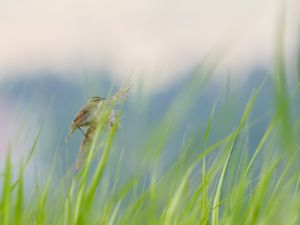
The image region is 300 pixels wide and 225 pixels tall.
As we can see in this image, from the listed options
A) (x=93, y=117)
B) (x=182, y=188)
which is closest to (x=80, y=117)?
(x=93, y=117)

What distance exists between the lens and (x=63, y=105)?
386 ft

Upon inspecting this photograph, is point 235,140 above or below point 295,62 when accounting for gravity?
below

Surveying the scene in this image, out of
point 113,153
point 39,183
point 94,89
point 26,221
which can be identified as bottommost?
point 26,221

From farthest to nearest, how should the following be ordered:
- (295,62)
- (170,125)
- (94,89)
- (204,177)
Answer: (204,177), (170,125), (94,89), (295,62)

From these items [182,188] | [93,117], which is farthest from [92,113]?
[182,188]

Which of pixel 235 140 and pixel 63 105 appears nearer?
pixel 235 140

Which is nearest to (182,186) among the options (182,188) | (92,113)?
(182,188)

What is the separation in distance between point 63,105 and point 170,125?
117 metres

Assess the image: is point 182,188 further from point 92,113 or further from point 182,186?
point 92,113

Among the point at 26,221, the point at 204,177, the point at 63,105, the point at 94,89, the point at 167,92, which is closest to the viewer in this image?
the point at 94,89

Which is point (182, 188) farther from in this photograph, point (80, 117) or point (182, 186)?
point (80, 117)

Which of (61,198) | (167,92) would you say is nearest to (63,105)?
(167,92)

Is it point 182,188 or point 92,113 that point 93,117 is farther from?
point 182,188

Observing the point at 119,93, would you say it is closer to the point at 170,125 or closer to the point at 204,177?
the point at 170,125
